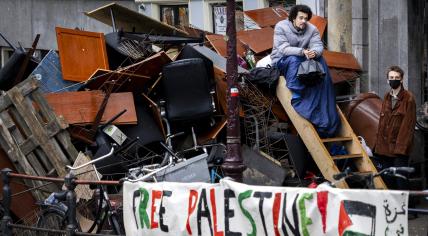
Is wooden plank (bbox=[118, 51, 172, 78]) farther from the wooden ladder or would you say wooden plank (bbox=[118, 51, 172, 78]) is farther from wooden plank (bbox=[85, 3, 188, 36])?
wooden plank (bbox=[85, 3, 188, 36])

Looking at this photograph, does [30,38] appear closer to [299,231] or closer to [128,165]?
[128,165]

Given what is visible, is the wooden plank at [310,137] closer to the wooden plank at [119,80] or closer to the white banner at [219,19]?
the wooden plank at [119,80]

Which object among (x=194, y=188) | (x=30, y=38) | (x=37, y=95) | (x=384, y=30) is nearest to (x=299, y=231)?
(x=194, y=188)

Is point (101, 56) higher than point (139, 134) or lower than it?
higher

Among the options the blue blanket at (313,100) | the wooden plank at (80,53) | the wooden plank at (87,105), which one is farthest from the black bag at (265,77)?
the wooden plank at (80,53)

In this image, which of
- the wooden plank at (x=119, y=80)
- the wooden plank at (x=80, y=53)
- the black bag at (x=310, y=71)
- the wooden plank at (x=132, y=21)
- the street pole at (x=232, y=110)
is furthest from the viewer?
the wooden plank at (x=132, y=21)

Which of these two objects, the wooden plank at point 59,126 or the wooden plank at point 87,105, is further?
the wooden plank at point 87,105

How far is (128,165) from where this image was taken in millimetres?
12391

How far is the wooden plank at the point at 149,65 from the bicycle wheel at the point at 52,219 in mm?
3266

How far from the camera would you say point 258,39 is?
1430 cm

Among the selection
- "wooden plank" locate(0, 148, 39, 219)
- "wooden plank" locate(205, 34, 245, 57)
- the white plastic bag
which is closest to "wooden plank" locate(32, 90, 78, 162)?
"wooden plank" locate(0, 148, 39, 219)

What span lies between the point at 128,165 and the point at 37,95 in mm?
1573

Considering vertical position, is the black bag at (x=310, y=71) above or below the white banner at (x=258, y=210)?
above

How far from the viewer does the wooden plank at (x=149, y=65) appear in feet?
42.6
